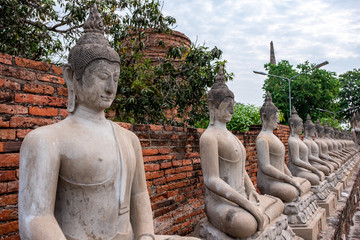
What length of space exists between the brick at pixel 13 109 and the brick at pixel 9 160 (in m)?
0.31

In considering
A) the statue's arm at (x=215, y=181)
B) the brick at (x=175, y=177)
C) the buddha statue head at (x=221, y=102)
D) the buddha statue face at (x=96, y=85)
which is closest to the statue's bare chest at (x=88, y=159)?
the buddha statue face at (x=96, y=85)

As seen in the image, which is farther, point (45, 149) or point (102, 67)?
point (102, 67)

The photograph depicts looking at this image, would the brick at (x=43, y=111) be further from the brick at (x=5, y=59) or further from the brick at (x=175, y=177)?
the brick at (x=175, y=177)

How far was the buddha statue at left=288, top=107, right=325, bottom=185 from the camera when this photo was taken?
6.05m

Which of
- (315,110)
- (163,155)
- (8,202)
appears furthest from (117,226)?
(315,110)

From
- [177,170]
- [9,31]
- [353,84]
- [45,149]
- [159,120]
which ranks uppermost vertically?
[353,84]

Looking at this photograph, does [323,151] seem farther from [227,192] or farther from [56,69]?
[56,69]

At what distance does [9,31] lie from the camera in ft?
17.9

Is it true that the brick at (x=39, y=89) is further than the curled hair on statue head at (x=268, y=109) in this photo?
No

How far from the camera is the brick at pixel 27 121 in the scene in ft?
8.15

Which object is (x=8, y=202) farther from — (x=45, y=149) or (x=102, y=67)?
(x=102, y=67)

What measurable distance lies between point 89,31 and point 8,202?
4.50ft

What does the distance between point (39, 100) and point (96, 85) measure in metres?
1.08

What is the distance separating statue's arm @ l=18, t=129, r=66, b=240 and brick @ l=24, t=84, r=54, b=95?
3.65ft
